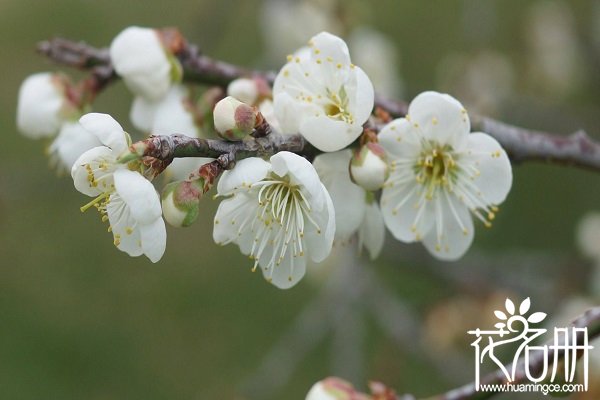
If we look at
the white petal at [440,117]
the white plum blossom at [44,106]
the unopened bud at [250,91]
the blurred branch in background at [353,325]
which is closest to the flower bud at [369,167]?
the white petal at [440,117]

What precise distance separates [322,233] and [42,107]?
570 mm

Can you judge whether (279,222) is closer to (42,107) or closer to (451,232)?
(451,232)

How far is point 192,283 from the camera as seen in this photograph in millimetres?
3725

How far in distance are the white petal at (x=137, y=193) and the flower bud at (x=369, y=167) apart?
0.29 meters

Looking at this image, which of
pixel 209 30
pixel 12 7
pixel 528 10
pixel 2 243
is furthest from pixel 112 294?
pixel 528 10

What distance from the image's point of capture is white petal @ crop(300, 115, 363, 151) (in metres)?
1.00

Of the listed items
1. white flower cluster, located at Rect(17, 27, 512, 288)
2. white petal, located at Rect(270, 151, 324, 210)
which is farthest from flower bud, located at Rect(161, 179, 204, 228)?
white petal, located at Rect(270, 151, 324, 210)

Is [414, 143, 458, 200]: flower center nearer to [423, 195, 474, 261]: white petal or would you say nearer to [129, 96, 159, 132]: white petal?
[423, 195, 474, 261]: white petal

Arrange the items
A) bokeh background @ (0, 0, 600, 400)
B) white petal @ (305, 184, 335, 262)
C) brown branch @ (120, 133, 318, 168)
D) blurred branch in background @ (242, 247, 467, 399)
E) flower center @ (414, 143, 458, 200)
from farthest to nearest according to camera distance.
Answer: bokeh background @ (0, 0, 600, 400) → blurred branch in background @ (242, 247, 467, 399) → flower center @ (414, 143, 458, 200) → white petal @ (305, 184, 335, 262) → brown branch @ (120, 133, 318, 168)

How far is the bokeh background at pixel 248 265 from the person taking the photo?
236 cm

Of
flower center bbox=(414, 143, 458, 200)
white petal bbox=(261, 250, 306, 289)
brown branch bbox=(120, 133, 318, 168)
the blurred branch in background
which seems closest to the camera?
brown branch bbox=(120, 133, 318, 168)

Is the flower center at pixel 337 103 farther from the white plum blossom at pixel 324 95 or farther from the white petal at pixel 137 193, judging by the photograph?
the white petal at pixel 137 193

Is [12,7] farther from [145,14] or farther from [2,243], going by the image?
[2,243]

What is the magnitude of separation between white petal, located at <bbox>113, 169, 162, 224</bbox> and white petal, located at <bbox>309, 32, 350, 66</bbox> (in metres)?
0.37
